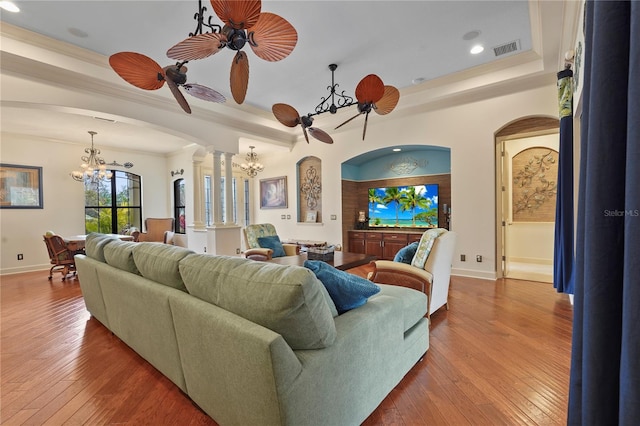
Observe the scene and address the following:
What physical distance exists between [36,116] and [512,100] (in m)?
7.96

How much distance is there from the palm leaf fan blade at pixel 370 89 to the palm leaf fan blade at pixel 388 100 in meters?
0.14

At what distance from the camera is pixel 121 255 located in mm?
2441

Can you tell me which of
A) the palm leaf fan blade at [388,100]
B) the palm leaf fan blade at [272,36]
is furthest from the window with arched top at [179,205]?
the palm leaf fan blade at [272,36]

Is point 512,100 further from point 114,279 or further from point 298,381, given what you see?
point 114,279

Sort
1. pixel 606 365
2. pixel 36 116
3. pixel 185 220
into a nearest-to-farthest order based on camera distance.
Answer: pixel 606 365
pixel 36 116
pixel 185 220

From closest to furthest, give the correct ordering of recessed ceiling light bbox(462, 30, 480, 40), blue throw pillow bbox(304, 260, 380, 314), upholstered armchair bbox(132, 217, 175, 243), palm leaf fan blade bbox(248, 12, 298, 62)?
blue throw pillow bbox(304, 260, 380, 314)
palm leaf fan blade bbox(248, 12, 298, 62)
recessed ceiling light bbox(462, 30, 480, 40)
upholstered armchair bbox(132, 217, 175, 243)

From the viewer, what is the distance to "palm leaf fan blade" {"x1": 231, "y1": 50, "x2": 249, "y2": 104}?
229 cm

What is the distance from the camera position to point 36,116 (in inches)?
201

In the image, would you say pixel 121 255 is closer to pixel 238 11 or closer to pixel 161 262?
pixel 161 262

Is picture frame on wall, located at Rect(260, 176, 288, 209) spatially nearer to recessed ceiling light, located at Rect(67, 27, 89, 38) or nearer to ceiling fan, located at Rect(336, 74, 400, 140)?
ceiling fan, located at Rect(336, 74, 400, 140)

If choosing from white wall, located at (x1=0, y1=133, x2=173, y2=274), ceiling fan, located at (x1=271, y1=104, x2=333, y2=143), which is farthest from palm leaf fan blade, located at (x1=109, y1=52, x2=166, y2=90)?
white wall, located at (x1=0, y1=133, x2=173, y2=274)

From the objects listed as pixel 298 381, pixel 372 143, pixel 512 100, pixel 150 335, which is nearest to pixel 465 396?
→ pixel 298 381

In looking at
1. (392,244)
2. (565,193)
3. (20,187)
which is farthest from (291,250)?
(20,187)

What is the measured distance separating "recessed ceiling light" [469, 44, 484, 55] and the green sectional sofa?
11.2 feet
